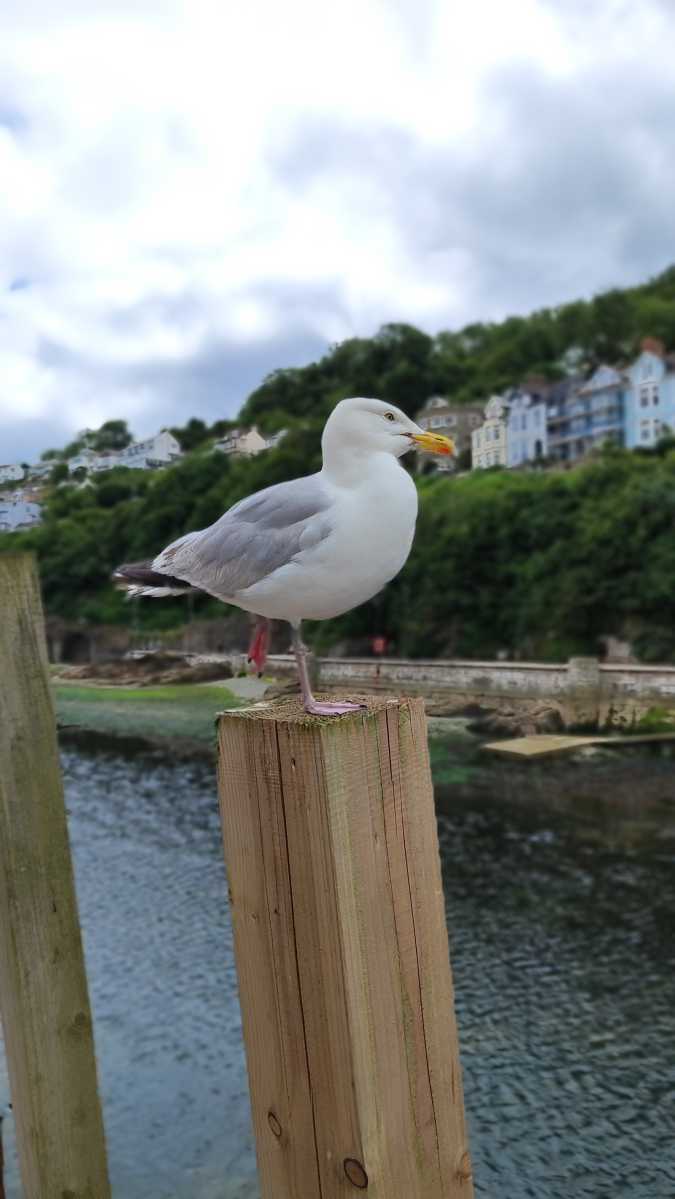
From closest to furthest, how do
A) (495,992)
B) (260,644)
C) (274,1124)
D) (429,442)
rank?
(274,1124) < (429,442) < (260,644) < (495,992)

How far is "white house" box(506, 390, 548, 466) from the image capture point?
4062cm

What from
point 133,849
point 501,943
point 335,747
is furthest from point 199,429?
point 133,849

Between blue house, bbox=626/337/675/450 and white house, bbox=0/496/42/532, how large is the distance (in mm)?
42080

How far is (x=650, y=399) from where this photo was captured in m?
42.8

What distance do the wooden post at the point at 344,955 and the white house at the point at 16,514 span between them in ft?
2.59

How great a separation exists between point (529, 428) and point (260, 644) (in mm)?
42039

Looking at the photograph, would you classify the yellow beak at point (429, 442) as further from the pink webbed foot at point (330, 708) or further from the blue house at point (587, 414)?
the blue house at point (587, 414)

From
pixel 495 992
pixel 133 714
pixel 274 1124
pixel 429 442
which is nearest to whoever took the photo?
pixel 274 1124

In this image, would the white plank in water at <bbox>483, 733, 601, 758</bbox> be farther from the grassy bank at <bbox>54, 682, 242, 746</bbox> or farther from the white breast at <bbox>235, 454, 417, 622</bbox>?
the white breast at <bbox>235, 454, 417, 622</bbox>

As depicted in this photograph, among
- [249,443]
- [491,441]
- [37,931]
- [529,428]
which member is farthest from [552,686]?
[37,931]

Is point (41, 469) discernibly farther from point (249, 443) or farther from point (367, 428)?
point (367, 428)

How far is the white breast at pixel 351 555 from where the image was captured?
1744mm

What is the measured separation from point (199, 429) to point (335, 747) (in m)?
6.67

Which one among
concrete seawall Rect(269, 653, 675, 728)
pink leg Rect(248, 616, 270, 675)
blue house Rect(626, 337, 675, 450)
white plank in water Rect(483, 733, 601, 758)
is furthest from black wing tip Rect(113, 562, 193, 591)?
blue house Rect(626, 337, 675, 450)
